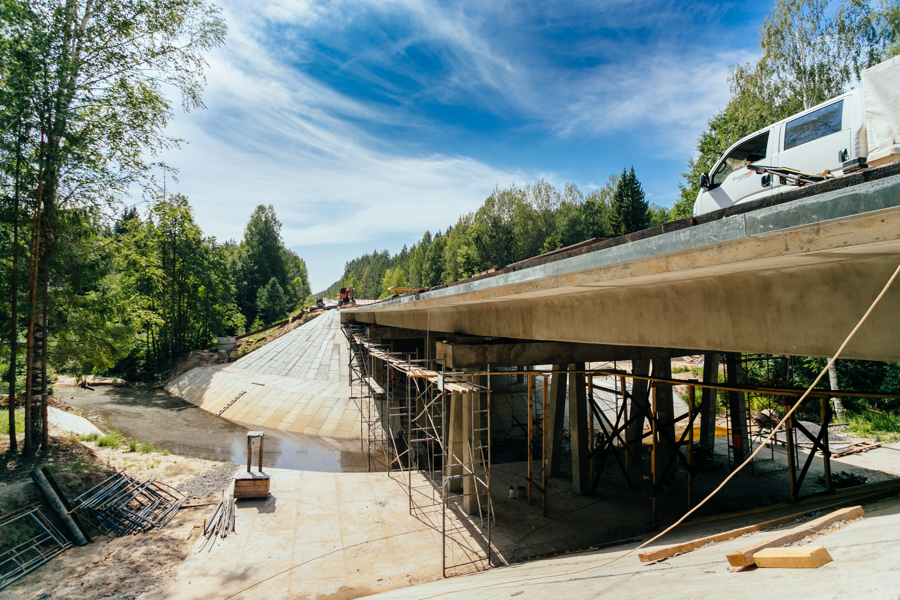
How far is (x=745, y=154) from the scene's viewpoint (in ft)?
27.4

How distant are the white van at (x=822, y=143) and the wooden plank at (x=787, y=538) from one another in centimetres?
346

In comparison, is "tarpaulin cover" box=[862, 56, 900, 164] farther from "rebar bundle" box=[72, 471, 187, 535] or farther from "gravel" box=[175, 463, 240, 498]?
"gravel" box=[175, 463, 240, 498]

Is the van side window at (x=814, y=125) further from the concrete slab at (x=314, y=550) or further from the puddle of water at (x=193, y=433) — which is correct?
the puddle of water at (x=193, y=433)

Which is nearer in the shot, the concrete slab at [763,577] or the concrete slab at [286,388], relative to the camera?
the concrete slab at [763,577]

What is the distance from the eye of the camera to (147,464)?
15648 millimetres

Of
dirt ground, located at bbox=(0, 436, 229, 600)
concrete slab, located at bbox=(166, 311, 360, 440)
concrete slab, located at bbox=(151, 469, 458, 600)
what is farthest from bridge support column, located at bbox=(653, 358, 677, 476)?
concrete slab, located at bbox=(166, 311, 360, 440)

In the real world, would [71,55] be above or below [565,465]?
above

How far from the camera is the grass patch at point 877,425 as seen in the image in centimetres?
1930

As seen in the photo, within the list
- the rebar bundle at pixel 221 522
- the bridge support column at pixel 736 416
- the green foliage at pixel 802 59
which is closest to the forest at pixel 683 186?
the green foliage at pixel 802 59

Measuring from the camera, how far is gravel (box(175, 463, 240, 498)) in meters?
13.8

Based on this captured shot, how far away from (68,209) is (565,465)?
69.1ft

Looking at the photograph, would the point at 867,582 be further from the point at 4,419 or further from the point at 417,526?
the point at 4,419

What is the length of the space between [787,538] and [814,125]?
6.63 metres

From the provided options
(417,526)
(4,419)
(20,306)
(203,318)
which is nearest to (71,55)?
(20,306)
